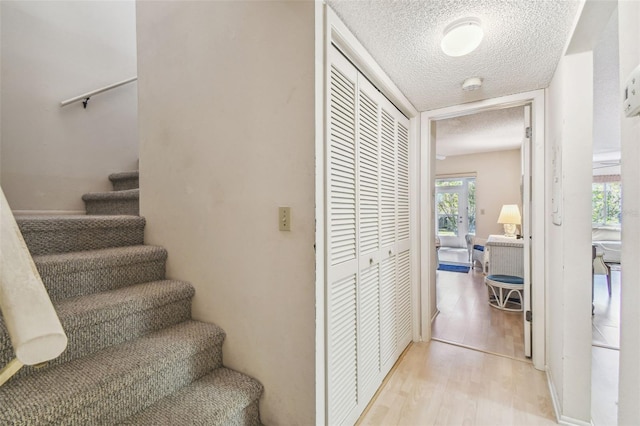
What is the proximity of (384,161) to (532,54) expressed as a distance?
1.01 m

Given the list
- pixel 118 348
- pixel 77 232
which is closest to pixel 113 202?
pixel 77 232

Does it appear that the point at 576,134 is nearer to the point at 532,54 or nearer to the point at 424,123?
the point at 532,54

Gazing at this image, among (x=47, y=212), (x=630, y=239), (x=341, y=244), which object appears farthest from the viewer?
(x=47, y=212)

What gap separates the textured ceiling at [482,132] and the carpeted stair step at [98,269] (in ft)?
11.7

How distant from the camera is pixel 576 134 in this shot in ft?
5.01

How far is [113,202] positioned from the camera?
7.36 feet

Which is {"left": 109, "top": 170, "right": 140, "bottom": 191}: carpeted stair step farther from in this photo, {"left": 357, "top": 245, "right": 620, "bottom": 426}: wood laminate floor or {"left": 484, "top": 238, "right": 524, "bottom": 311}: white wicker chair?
{"left": 484, "top": 238, "right": 524, "bottom": 311}: white wicker chair

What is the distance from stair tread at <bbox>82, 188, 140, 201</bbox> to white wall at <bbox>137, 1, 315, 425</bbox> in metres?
0.35

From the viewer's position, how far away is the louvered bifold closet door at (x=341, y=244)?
134cm

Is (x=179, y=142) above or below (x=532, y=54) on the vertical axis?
below

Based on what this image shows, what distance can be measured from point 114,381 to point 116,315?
32 centimetres

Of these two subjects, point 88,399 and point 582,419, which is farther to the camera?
point 582,419

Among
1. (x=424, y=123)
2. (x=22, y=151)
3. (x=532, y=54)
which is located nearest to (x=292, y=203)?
(x=532, y=54)

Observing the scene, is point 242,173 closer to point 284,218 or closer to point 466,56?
point 284,218
